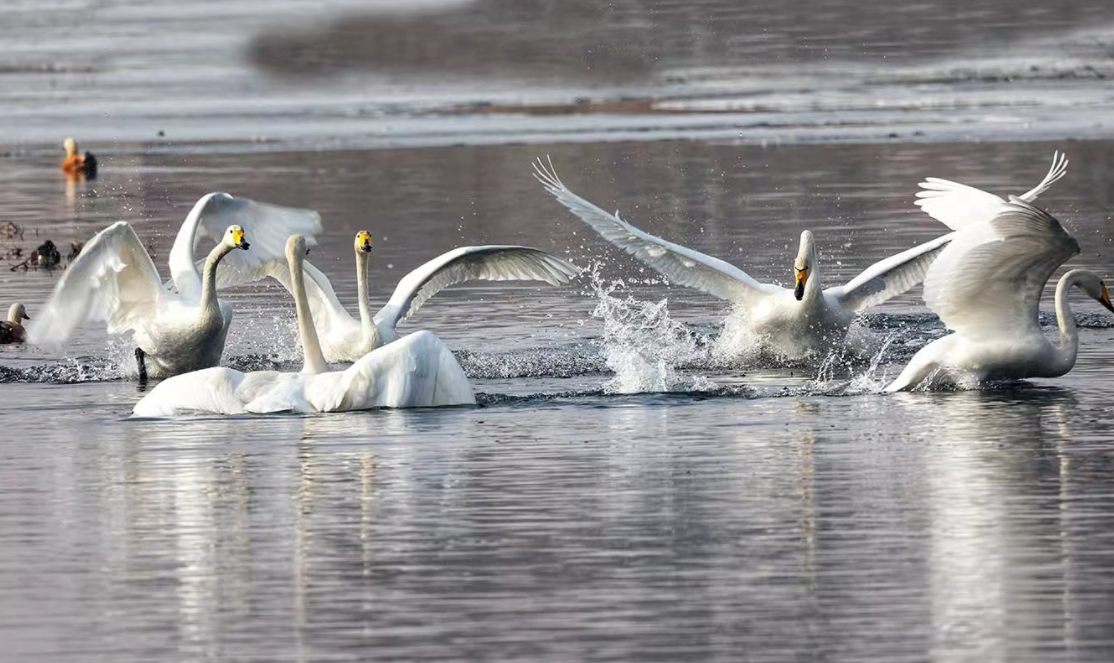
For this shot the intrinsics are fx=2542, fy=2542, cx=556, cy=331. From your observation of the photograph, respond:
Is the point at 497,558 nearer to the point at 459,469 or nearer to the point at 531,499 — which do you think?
the point at 531,499

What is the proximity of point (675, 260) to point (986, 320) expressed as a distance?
3.45m

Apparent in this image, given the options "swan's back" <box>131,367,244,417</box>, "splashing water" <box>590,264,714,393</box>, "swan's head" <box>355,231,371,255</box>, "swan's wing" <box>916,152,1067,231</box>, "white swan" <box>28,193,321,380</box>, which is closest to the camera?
"swan's back" <box>131,367,244,417</box>

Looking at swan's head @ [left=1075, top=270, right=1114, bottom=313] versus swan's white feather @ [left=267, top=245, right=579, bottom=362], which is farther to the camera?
swan's white feather @ [left=267, top=245, right=579, bottom=362]

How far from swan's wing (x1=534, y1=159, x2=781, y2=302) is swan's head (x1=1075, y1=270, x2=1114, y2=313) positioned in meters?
2.12

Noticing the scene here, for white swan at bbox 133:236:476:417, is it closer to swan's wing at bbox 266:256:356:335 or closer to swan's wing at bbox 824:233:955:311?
swan's wing at bbox 266:256:356:335

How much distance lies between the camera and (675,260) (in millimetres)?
17297

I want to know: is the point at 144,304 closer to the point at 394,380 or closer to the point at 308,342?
the point at 308,342

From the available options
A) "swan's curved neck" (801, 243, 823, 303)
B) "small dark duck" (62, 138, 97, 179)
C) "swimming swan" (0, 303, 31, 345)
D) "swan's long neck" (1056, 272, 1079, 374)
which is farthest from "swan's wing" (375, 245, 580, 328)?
"small dark duck" (62, 138, 97, 179)

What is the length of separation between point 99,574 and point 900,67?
112 ft

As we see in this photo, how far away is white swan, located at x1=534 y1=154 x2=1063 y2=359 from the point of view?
1616 cm

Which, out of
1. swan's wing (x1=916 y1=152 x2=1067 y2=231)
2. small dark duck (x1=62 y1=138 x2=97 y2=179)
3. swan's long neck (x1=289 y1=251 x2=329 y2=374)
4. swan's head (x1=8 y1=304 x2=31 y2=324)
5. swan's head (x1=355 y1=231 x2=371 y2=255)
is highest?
small dark duck (x1=62 y1=138 x2=97 y2=179)

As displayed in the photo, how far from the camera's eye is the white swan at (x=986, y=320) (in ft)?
46.2

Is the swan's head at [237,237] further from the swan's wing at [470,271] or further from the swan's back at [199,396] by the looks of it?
the swan's back at [199,396]

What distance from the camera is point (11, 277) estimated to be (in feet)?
74.0
